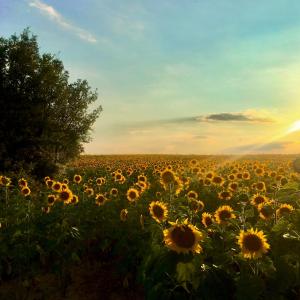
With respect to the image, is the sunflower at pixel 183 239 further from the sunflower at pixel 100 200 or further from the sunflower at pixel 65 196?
the sunflower at pixel 100 200

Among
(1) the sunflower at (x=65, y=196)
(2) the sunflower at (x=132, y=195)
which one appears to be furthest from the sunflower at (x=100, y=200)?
(2) the sunflower at (x=132, y=195)

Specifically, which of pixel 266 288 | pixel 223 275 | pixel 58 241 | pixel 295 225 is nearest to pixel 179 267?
pixel 223 275

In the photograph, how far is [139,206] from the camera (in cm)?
905

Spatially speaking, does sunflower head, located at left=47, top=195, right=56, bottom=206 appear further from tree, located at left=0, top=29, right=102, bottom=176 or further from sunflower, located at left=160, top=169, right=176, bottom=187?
tree, located at left=0, top=29, right=102, bottom=176

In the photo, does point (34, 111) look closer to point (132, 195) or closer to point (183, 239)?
point (132, 195)

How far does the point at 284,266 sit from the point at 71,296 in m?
5.30

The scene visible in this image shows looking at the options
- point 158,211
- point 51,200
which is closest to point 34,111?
point 51,200

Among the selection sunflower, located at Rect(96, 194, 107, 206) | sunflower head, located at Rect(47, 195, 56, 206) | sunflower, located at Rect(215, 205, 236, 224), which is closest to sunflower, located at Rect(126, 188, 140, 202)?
sunflower, located at Rect(96, 194, 107, 206)

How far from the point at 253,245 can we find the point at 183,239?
40.3 inches

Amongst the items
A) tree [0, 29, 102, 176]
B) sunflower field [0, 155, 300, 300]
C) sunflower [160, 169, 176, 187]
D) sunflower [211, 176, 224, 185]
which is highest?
tree [0, 29, 102, 176]

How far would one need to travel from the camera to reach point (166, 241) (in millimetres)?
4676

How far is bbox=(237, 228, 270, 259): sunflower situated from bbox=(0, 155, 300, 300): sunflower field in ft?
0.04

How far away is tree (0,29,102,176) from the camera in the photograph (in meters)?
22.5

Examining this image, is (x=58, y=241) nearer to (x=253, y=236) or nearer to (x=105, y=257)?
(x=105, y=257)
